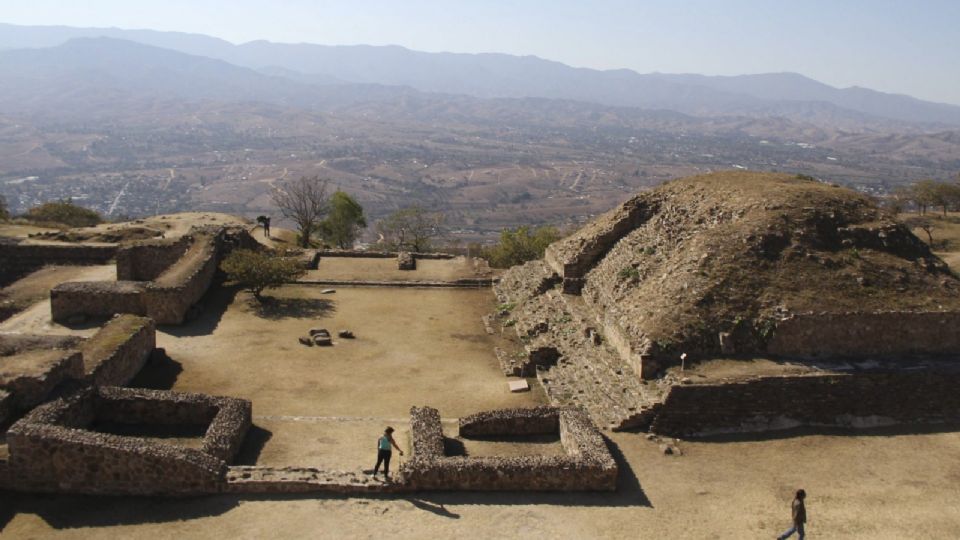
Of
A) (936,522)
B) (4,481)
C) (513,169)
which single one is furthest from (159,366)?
(513,169)

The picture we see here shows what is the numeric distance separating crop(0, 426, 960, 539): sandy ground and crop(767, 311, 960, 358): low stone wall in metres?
3.30

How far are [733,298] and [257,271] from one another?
16.4m

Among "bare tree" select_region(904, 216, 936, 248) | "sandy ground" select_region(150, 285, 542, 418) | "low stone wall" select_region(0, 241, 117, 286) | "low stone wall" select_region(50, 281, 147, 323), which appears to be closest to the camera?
"sandy ground" select_region(150, 285, 542, 418)

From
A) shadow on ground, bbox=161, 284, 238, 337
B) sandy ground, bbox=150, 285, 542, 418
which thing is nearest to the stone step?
sandy ground, bbox=150, 285, 542, 418

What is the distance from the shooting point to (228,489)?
13484mm

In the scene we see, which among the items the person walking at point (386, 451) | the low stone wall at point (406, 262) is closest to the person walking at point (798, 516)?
the person walking at point (386, 451)

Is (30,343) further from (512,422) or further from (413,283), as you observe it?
(413,283)

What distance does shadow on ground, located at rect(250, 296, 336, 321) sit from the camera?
25.0 meters

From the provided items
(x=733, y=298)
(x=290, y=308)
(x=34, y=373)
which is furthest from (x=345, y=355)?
(x=733, y=298)

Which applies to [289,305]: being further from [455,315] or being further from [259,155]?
[259,155]

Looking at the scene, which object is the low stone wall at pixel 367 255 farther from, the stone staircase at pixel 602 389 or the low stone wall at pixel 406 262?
the stone staircase at pixel 602 389

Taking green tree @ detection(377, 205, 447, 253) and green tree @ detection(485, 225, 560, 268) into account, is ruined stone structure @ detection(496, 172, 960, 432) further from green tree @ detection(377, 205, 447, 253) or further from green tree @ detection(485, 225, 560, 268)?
green tree @ detection(377, 205, 447, 253)

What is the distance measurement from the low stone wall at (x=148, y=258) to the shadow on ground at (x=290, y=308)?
4.81m

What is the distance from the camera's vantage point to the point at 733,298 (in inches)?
723
